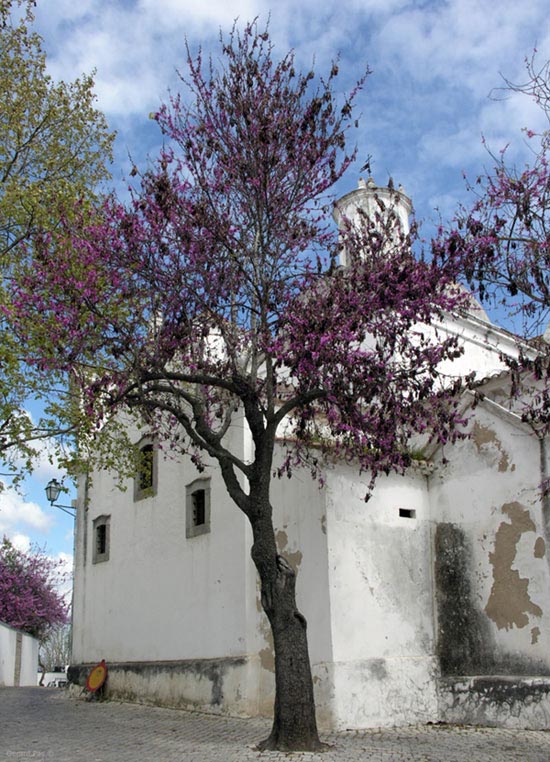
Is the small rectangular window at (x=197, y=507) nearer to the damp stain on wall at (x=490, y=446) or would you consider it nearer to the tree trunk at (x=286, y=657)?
the tree trunk at (x=286, y=657)

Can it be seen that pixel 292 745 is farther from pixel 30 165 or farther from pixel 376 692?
pixel 30 165

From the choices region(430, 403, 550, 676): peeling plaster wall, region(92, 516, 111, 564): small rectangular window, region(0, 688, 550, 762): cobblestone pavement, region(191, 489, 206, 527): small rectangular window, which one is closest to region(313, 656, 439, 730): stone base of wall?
region(0, 688, 550, 762): cobblestone pavement

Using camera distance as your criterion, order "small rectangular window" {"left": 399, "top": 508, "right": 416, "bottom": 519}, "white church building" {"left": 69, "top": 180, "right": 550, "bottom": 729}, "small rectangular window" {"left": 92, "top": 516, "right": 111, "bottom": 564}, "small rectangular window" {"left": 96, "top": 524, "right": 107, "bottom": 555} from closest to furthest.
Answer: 1. "white church building" {"left": 69, "top": 180, "right": 550, "bottom": 729}
2. "small rectangular window" {"left": 399, "top": 508, "right": 416, "bottom": 519}
3. "small rectangular window" {"left": 92, "top": 516, "right": 111, "bottom": 564}
4. "small rectangular window" {"left": 96, "top": 524, "right": 107, "bottom": 555}

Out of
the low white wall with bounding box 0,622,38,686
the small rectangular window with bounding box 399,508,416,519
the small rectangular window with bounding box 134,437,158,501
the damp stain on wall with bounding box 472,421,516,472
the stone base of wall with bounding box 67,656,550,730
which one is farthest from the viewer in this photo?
the low white wall with bounding box 0,622,38,686

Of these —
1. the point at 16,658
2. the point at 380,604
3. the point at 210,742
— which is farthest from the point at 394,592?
the point at 16,658

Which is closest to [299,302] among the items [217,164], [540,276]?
[217,164]

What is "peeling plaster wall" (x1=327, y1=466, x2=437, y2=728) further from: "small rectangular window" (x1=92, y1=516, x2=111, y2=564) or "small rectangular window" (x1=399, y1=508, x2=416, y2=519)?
"small rectangular window" (x1=92, y1=516, x2=111, y2=564)

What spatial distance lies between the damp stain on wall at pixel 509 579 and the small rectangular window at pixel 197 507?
217 inches

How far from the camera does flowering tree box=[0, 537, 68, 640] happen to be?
3459cm

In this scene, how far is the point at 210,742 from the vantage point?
Result: 32.8ft

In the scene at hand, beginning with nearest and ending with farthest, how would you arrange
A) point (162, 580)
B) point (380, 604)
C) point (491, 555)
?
point (491, 555) → point (380, 604) → point (162, 580)

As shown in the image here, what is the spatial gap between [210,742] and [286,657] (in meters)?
1.96

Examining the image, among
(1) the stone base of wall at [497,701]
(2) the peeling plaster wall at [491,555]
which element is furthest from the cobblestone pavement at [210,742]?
(2) the peeling plaster wall at [491,555]

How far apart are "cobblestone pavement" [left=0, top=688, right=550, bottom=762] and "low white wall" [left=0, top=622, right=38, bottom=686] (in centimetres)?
1622
